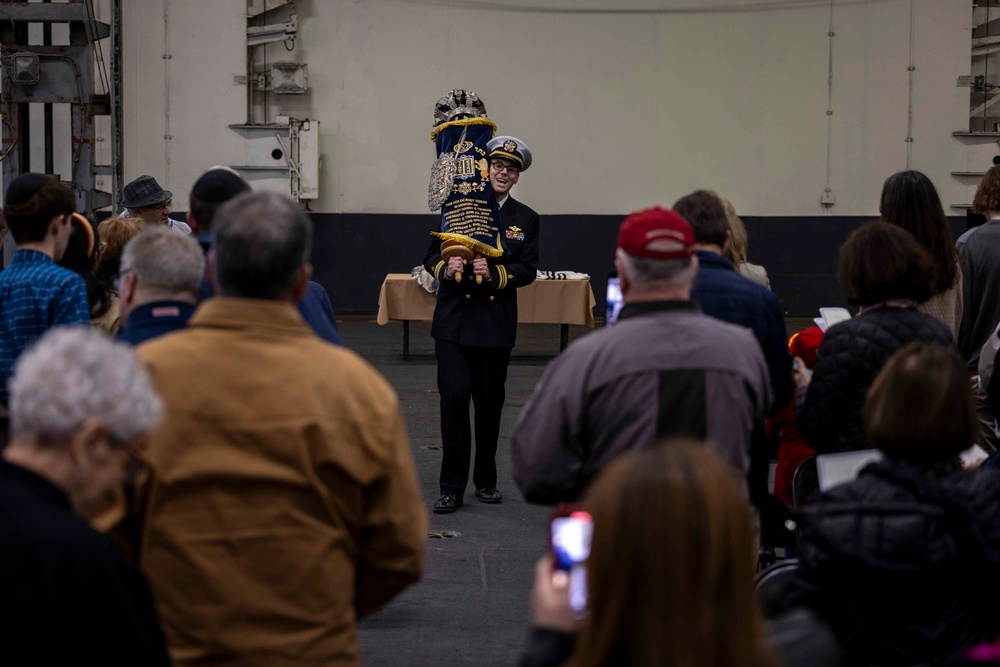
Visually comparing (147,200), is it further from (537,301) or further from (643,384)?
(537,301)

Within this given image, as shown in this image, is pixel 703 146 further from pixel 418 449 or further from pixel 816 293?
pixel 418 449

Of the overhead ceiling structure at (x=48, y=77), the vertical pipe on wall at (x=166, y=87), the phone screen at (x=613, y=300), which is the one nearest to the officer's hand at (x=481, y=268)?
the phone screen at (x=613, y=300)

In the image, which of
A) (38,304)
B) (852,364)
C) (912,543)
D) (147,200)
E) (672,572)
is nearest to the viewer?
(672,572)

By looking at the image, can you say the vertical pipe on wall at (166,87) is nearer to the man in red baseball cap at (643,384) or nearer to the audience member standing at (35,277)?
the audience member standing at (35,277)

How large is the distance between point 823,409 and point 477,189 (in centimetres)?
267

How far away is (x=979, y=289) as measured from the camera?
4617 millimetres

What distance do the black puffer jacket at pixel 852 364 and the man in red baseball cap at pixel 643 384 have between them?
0.70m

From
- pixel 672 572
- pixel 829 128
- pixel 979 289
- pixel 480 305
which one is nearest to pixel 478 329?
pixel 480 305

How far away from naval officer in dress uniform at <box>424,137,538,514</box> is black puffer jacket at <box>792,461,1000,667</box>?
11.1 ft

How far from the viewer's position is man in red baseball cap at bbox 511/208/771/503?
259 centimetres

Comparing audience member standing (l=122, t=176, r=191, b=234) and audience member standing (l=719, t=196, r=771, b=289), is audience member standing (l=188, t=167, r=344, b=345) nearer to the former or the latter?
audience member standing (l=719, t=196, r=771, b=289)

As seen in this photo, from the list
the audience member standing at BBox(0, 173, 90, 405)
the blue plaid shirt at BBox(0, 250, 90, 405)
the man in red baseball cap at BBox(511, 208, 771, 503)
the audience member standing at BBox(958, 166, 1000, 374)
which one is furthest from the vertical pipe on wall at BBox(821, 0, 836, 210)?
the man in red baseball cap at BBox(511, 208, 771, 503)

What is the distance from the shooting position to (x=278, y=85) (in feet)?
43.7

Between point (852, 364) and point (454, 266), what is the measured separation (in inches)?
102
